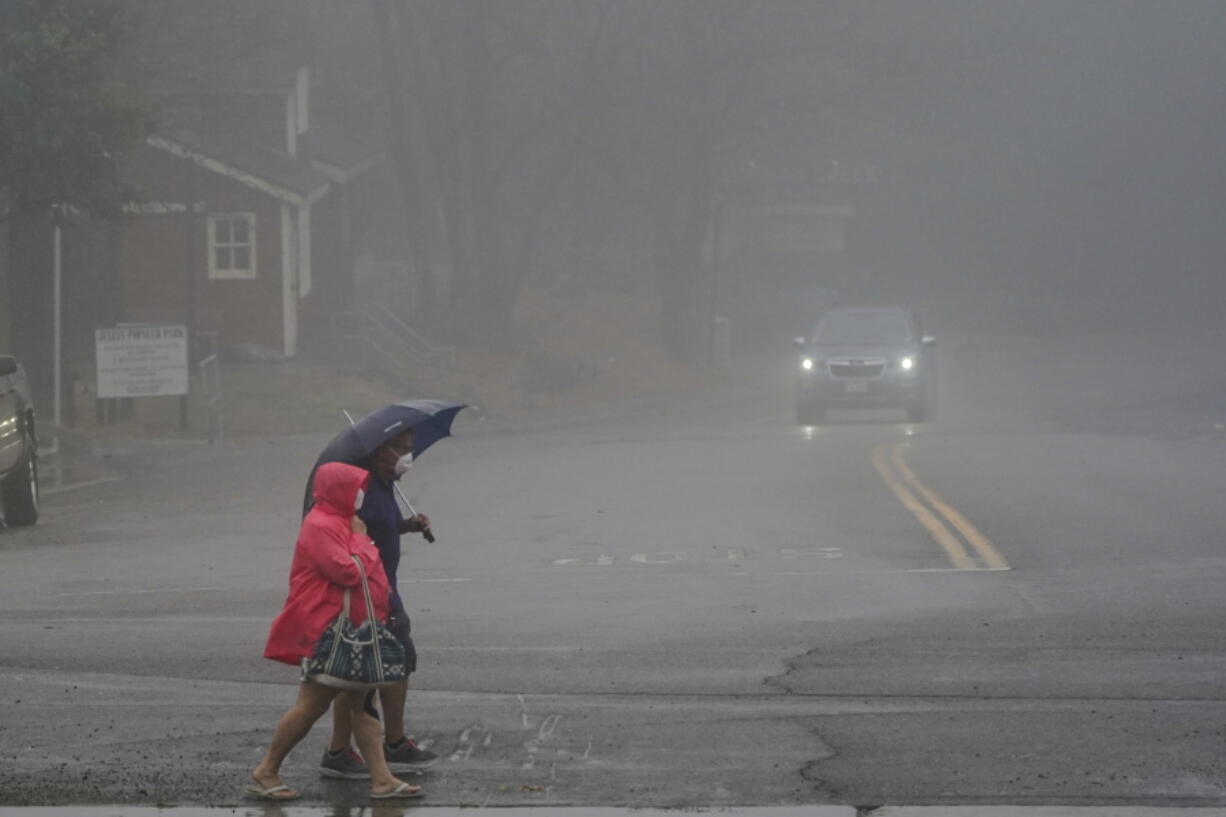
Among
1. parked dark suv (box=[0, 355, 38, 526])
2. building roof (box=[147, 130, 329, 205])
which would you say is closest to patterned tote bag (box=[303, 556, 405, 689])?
parked dark suv (box=[0, 355, 38, 526])

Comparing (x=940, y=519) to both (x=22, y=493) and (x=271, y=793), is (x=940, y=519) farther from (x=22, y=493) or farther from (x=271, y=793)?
(x=271, y=793)

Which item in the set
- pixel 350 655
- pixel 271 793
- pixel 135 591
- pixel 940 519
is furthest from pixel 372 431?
pixel 940 519

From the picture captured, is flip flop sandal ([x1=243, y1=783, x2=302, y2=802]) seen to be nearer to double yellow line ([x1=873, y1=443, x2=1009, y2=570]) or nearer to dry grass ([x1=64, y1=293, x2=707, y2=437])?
double yellow line ([x1=873, y1=443, x2=1009, y2=570])

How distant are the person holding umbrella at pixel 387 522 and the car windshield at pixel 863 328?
25928 mm

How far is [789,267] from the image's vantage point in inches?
3374

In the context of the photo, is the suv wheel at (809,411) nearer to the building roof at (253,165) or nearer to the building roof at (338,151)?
the building roof at (253,165)

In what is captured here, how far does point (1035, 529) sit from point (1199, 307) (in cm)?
7078

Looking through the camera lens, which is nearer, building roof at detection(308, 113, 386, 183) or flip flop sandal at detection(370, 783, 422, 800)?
flip flop sandal at detection(370, 783, 422, 800)

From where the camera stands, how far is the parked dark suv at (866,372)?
32844 millimetres

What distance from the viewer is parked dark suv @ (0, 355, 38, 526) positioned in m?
17.4

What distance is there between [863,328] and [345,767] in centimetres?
2691

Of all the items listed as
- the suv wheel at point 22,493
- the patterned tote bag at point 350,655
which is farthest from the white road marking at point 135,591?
the patterned tote bag at point 350,655

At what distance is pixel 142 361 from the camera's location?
30047mm

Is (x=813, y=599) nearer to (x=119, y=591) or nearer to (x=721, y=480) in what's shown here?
(x=119, y=591)
